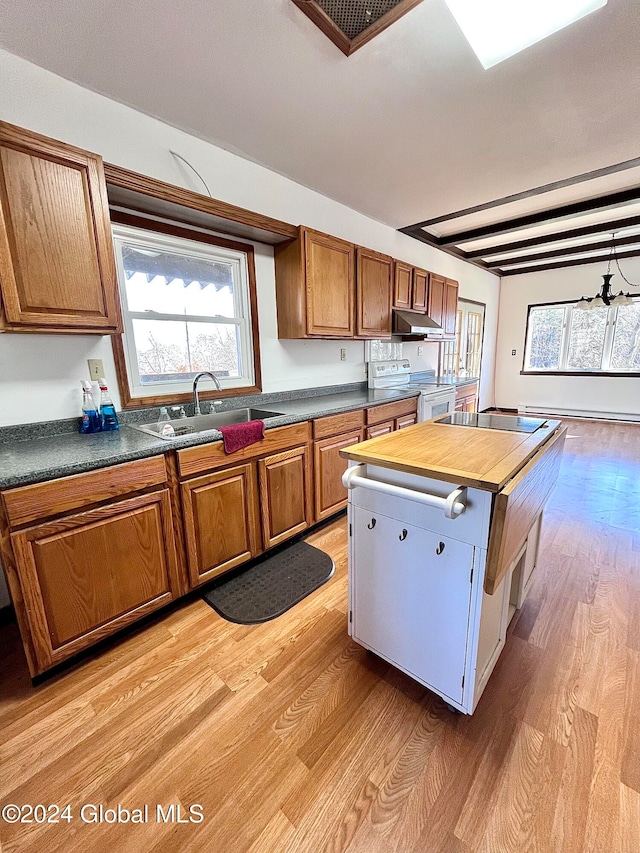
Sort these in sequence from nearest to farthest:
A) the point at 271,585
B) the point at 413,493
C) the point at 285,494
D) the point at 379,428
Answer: the point at 413,493 < the point at 271,585 < the point at 285,494 < the point at 379,428

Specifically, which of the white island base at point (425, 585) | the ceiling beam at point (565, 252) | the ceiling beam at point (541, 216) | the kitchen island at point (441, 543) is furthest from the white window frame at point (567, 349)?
the white island base at point (425, 585)

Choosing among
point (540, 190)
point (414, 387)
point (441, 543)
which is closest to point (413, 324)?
point (414, 387)

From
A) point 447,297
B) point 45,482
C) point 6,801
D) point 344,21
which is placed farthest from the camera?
point 447,297

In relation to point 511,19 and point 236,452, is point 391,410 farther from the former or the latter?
point 511,19

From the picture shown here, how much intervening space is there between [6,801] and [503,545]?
175 cm

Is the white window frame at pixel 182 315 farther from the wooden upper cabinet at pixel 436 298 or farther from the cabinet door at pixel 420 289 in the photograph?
the wooden upper cabinet at pixel 436 298

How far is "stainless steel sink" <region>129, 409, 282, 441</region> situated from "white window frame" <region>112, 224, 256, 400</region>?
19 cm

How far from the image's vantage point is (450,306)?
4.67m

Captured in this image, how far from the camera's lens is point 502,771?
3.70 feet

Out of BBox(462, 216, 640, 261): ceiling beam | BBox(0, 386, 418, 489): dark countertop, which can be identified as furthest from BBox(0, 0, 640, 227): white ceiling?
BBox(462, 216, 640, 261): ceiling beam

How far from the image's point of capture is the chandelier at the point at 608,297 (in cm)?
479

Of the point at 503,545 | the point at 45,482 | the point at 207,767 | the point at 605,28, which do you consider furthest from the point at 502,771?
the point at 605,28

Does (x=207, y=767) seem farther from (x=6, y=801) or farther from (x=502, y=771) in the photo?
(x=502, y=771)

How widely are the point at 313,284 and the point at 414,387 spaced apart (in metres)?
Result: 1.75
